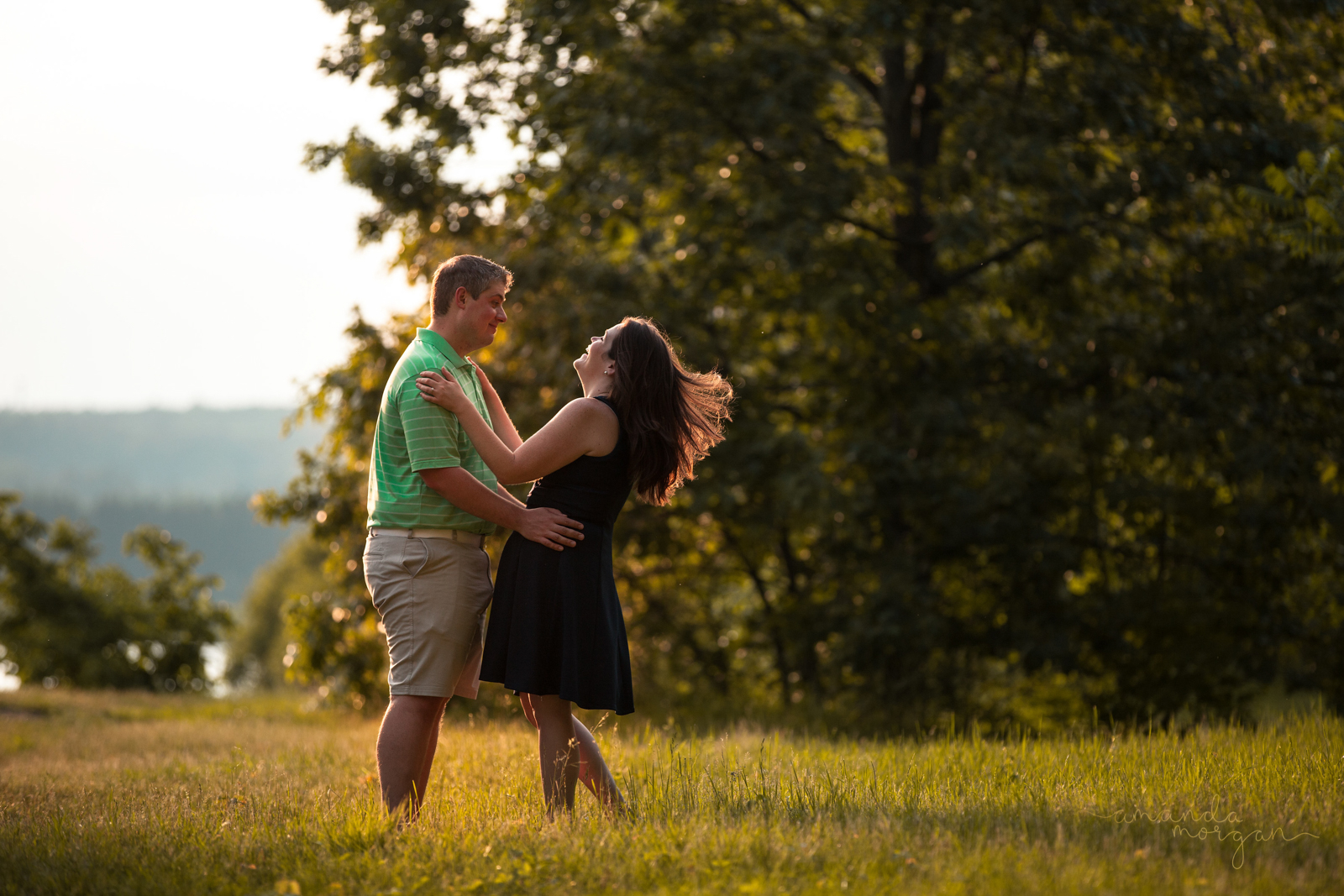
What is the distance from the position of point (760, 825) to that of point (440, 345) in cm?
219

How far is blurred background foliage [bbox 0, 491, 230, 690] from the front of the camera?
20.6 m

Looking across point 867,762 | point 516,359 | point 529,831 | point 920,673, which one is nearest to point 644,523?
point 516,359

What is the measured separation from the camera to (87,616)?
819 inches

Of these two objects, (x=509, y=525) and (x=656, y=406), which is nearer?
(x=509, y=525)

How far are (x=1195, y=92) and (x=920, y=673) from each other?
546 cm

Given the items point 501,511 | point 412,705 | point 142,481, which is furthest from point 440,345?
point 142,481

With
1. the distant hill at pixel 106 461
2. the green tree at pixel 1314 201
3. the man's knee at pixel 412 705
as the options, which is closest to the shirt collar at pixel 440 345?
the man's knee at pixel 412 705

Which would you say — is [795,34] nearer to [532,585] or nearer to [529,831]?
[532,585]

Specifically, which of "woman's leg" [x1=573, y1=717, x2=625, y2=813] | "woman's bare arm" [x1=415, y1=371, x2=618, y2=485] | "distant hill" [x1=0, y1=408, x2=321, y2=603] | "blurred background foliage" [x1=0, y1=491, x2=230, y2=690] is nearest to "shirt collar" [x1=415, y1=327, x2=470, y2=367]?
"woman's bare arm" [x1=415, y1=371, x2=618, y2=485]

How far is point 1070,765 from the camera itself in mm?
5008

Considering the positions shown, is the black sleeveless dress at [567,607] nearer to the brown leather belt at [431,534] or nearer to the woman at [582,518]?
the woman at [582,518]

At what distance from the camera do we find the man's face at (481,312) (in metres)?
4.32

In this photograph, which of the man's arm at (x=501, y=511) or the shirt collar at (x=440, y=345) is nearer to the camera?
the man's arm at (x=501, y=511)

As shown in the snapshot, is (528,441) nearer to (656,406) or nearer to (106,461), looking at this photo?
(656,406)
